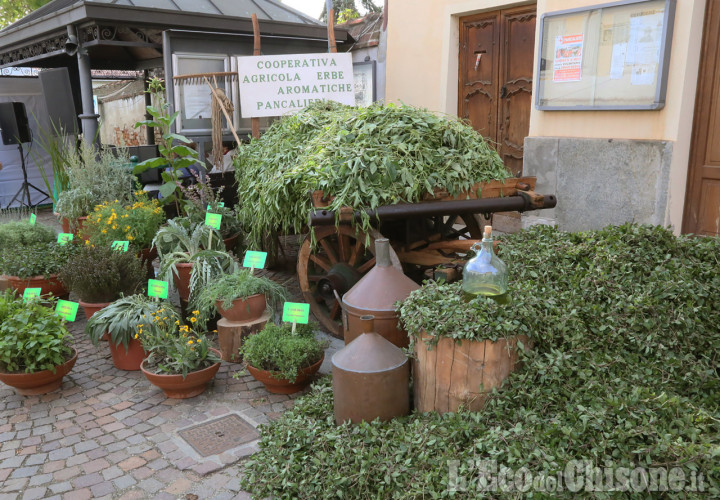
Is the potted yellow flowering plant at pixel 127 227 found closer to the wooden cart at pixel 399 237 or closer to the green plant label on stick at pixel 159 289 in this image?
the green plant label on stick at pixel 159 289

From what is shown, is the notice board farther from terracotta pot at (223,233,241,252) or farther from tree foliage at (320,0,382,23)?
tree foliage at (320,0,382,23)

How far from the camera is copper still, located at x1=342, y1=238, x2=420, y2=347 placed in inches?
133

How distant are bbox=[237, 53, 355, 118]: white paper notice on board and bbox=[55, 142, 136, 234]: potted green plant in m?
1.77

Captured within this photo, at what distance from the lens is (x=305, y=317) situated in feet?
13.1

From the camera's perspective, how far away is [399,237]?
480 centimetres

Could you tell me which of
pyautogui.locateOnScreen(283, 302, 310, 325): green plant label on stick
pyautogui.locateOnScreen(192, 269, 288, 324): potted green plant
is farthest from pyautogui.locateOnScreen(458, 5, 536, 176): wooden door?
pyautogui.locateOnScreen(283, 302, 310, 325): green plant label on stick

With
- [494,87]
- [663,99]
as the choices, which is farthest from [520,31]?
[663,99]

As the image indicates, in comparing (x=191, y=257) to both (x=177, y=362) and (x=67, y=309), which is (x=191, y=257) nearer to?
(x=67, y=309)

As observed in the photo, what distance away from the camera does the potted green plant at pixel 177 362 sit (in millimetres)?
3812

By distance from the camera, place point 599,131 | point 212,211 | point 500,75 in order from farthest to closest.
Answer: point 500,75 < point 599,131 < point 212,211

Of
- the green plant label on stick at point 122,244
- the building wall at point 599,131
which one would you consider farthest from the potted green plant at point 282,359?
the building wall at point 599,131

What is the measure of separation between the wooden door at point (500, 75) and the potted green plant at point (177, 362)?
4870mm

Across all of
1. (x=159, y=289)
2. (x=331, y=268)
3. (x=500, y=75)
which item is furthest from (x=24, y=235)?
(x=500, y=75)

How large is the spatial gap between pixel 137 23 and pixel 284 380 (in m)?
7.17
